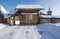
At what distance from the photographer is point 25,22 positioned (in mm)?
25203

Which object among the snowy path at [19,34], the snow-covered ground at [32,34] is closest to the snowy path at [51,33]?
the snow-covered ground at [32,34]

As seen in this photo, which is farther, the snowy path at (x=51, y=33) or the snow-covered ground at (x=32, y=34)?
the snow-covered ground at (x=32, y=34)

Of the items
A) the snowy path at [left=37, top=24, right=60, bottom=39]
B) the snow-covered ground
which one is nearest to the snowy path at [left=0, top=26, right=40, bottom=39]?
the snow-covered ground

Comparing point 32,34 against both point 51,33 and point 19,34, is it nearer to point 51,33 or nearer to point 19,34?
point 19,34

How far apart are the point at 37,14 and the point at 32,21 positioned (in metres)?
1.69

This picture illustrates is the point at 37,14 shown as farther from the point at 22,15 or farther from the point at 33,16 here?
the point at 22,15

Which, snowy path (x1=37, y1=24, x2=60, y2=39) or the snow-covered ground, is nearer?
snowy path (x1=37, y1=24, x2=60, y2=39)

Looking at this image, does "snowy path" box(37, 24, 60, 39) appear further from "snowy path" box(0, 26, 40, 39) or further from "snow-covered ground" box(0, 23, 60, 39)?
"snowy path" box(0, 26, 40, 39)

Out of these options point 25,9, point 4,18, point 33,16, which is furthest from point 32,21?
point 4,18

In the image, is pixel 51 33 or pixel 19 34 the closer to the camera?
pixel 51 33

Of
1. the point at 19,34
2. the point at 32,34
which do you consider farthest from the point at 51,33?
the point at 19,34

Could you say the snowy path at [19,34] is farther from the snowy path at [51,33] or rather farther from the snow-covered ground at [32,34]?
the snowy path at [51,33]

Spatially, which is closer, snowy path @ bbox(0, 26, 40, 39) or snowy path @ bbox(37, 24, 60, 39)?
snowy path @ bbox(37, 24, 60, 39)

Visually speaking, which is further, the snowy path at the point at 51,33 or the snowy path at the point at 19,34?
the snowy path at the point at 19,34
